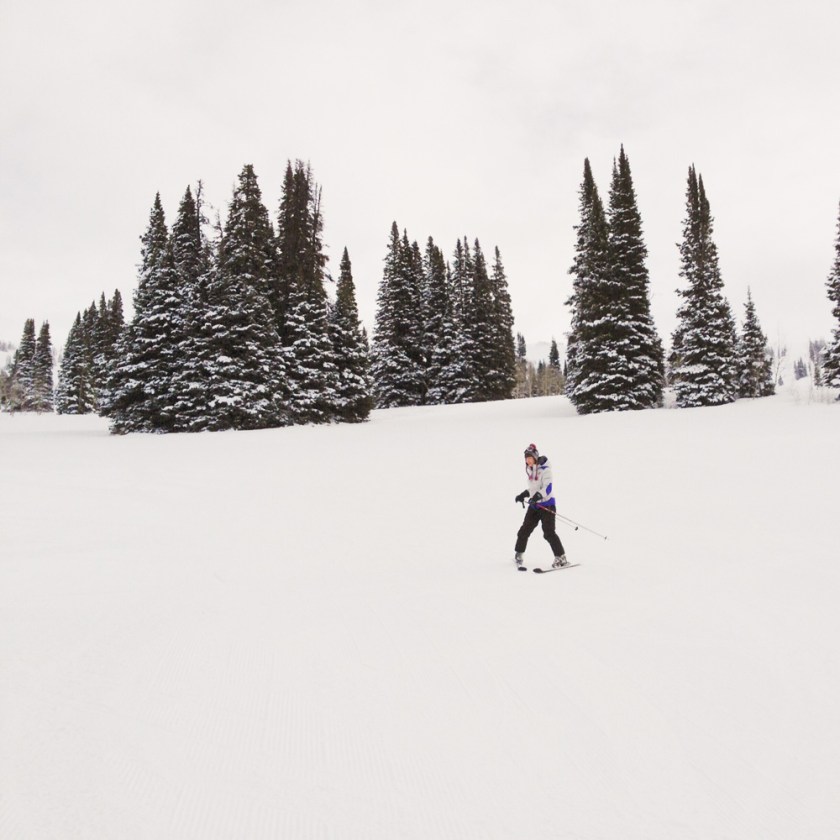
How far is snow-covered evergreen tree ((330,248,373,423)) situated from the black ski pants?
2458 centimetres

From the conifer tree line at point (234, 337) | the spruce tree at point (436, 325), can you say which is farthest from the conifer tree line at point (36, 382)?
the spruce tree at point (436, 325)

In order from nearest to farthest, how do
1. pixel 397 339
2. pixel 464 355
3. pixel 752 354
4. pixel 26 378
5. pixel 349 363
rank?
1. pixel 349 363
2. pixel 752 354
3. pixel 397 339
4. pixel 464 355
5. pixel 26 378

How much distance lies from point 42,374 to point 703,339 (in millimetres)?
79695

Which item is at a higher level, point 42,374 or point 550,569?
point 42,374

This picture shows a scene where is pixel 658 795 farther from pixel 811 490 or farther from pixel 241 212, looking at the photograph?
pixel 241 212

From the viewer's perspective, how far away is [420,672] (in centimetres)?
417

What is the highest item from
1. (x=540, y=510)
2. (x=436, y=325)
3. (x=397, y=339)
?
(x=436, y=325)

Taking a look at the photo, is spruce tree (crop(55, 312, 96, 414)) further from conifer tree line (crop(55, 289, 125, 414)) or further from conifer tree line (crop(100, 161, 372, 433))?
conifer tree line (crop(100, 161, 372, 433))

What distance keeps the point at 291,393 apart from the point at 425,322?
21.4 metres

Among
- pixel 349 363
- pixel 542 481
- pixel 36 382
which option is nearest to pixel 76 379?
pixel 36 382

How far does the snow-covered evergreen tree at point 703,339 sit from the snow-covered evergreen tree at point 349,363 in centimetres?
1829

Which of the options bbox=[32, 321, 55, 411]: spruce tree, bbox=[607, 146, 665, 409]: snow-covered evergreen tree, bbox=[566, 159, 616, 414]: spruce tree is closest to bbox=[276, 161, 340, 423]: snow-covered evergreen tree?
bbox=[566, 159, 616, 414]: spruce tree

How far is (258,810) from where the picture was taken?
2.72 meters

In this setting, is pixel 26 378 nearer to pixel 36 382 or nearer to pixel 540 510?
pixel 36 382
